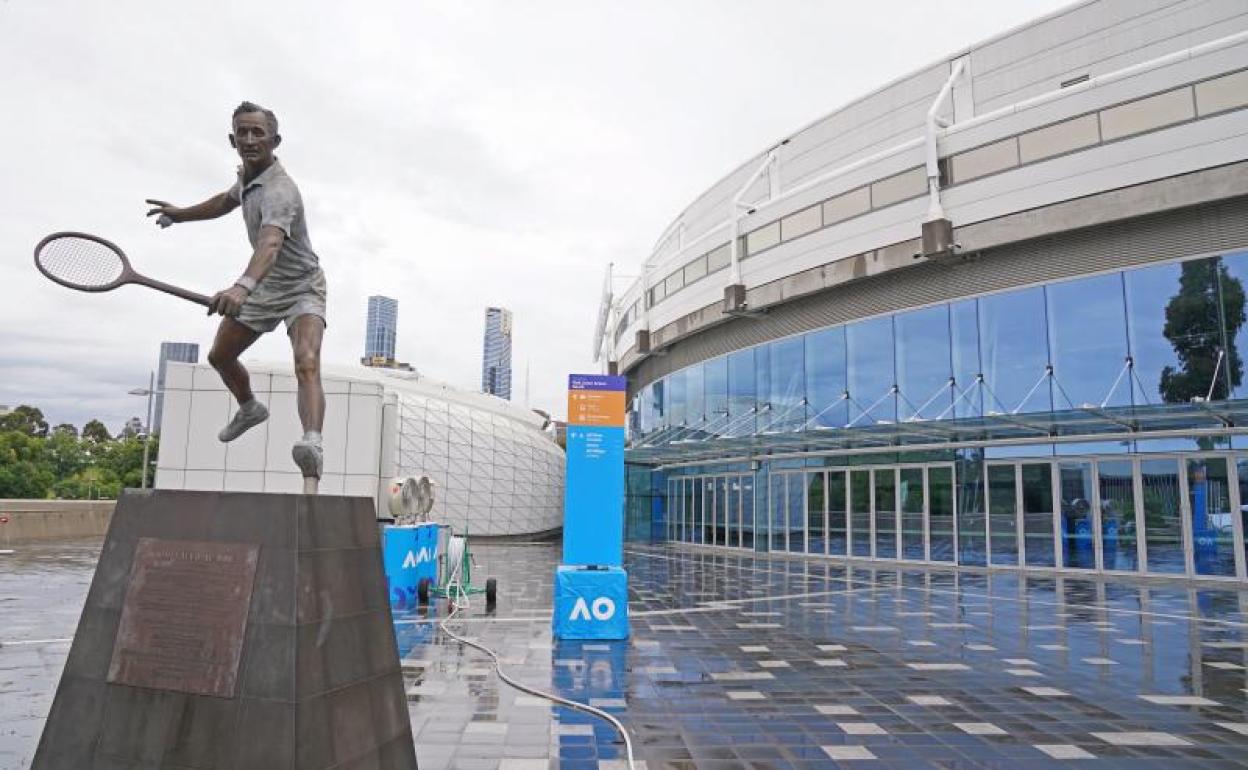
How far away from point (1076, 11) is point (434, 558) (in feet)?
66.0

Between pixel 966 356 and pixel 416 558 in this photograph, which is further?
pixel 966 356

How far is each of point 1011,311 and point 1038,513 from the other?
199 inches

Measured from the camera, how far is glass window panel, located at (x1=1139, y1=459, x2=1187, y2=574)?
16.3 m

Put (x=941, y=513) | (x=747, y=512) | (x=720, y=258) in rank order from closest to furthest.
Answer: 1. (x=941, y=513)
2. (x=720, y=258)
3. (x=747, y=512)

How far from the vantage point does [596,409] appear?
33.5ft

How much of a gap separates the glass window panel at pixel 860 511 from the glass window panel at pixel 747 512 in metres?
4.03

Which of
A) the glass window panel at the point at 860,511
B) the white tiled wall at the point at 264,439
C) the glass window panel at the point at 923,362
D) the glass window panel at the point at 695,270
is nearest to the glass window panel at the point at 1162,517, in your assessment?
the glass window panel at the point at 923,362

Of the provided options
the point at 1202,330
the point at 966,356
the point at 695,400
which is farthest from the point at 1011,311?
the point at 695,400

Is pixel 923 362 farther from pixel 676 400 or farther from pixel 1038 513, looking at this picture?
pixel 676 400

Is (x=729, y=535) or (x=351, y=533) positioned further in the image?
(x=729, y=535)

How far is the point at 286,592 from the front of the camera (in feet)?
12.9

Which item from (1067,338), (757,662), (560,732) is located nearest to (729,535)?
(1067,338)

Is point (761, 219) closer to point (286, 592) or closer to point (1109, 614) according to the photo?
point (1109, 614)

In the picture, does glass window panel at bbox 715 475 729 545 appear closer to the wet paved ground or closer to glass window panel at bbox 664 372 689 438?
glass window panel at bbox 664 372 689 438
